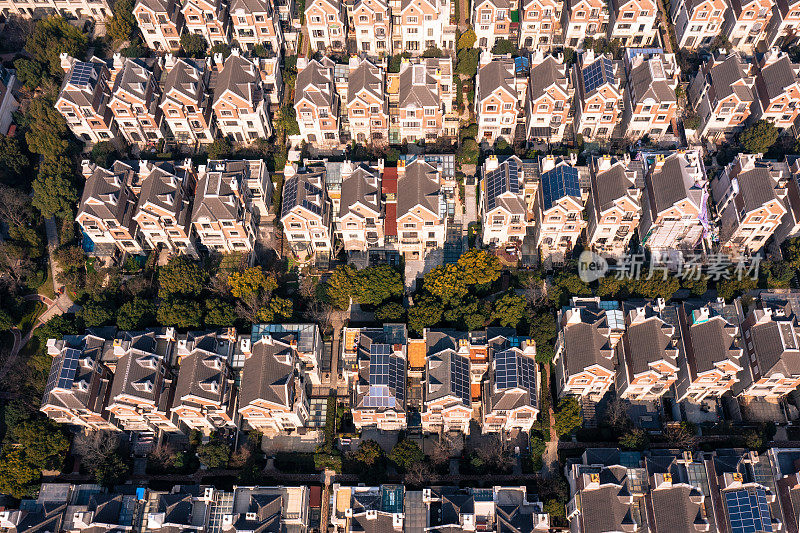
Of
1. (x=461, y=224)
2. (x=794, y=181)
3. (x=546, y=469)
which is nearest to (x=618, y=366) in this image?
(x=546, y=469)

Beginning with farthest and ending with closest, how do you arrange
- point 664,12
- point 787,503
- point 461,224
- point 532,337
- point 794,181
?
point 664,12
point 461,224
point 794,181
point 532,337
point 787,503

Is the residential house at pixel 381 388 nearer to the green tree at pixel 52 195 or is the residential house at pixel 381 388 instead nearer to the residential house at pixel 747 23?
the green tree at pixel 52 195

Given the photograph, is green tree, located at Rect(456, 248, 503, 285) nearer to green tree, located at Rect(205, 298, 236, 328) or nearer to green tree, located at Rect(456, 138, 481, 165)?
green tree, located at Rect(456, 138, 481, 165)

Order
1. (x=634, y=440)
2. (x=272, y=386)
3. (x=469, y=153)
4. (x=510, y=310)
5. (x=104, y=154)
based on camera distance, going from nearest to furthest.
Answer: (x=272, y=386) → (x=634, y=440) → (x=510, y=310) → (x=104, y=154) → (x=469, y=153)

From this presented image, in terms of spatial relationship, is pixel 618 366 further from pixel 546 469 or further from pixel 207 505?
pixel 207 505

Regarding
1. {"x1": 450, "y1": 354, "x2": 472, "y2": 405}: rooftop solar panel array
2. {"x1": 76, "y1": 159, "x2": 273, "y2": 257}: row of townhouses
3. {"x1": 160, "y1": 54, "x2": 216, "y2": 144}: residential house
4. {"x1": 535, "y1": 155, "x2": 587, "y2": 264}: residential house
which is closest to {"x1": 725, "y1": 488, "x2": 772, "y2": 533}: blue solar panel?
{"x1": 450, "y1": 354, "x2": 472, "y2": 405}: rooftop solar panel array

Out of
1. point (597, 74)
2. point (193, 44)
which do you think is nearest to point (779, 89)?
point (597, 74)

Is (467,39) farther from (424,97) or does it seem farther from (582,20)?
(582,20)
